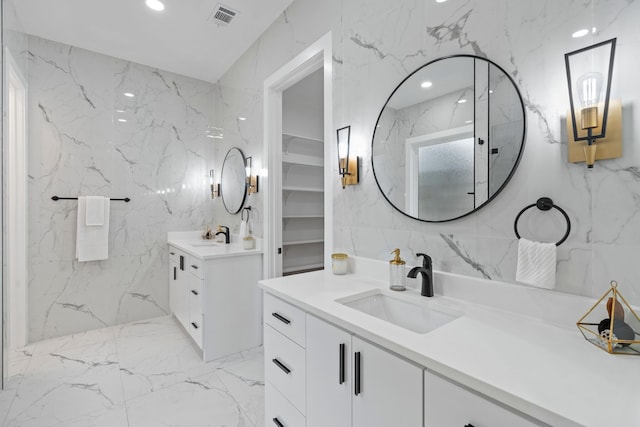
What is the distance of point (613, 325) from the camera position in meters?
0.78

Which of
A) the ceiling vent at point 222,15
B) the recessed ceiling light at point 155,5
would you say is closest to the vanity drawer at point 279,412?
the ceiling vent at point 222,15

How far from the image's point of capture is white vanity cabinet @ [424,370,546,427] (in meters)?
0.63

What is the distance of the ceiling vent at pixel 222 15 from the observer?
2.38 metres

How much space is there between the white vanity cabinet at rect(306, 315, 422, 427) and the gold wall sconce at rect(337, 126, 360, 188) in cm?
86

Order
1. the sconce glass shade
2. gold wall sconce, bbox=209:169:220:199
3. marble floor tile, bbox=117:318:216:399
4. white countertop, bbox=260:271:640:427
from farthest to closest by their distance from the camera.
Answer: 1. gold wall sconce, bbox=209:169:220:199
2. marble floor tile, bbox=117:318:216:399
3. the sconce glass shade
4. white countertop, bbox=260:271:640:427

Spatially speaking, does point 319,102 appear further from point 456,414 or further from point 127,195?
point 456,414

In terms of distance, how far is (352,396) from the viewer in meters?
1.00

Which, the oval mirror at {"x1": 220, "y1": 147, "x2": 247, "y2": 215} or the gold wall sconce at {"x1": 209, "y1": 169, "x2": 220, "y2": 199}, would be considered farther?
the gold wall sconce at {"x1": 209, "y1": 169, "x2": 220, "y2": 199}

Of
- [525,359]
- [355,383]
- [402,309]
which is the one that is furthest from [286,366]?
[525,359]

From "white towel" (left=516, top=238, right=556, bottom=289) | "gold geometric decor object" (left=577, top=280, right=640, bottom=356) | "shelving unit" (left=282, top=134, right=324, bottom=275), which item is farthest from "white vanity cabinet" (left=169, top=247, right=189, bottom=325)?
"gold geometric decor object" (left=577, top=280, right=640, bottom=356)

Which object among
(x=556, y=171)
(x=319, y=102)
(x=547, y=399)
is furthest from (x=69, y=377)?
(x=319, y=102)

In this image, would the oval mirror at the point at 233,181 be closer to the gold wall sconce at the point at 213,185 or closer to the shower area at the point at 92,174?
the gold wall sconce at the point at 213,185

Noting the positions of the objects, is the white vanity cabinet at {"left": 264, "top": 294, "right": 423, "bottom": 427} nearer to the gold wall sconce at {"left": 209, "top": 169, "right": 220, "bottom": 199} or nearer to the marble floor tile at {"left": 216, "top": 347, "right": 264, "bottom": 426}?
the marble floor tile at {"left": 216, "top": 347, "right": 264, "bottom": 426}

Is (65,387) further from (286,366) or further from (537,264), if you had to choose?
(537,264)
